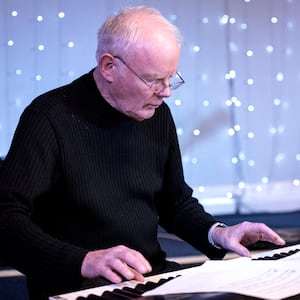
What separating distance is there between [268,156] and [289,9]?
92 centimetres

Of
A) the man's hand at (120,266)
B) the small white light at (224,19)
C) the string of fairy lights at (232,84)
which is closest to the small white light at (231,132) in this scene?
the string of fairy lights at (232,84)

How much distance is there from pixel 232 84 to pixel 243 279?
298 centimetres

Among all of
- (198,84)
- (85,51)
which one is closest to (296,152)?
(198,84)

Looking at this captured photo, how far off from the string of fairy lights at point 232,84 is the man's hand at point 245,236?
2.34 metres

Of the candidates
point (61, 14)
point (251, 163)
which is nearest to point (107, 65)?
point (61, 14)

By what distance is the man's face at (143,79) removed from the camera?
1441 millimetres

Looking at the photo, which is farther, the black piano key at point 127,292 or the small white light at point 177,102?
the small white light at point 177,102

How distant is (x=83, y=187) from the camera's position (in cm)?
145

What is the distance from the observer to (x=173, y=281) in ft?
3.40

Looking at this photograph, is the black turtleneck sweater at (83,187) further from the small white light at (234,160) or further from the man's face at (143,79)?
the small white light at (234,160)

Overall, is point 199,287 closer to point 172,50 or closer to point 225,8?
point 172,50

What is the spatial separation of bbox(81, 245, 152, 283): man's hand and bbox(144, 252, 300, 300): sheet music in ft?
0.21

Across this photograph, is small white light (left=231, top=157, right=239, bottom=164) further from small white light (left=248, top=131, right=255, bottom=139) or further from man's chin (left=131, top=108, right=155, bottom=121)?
man's chin (left=131, top=108, right=155, bottom=121)

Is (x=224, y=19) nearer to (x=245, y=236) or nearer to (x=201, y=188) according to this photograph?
(x=201, y=188)
